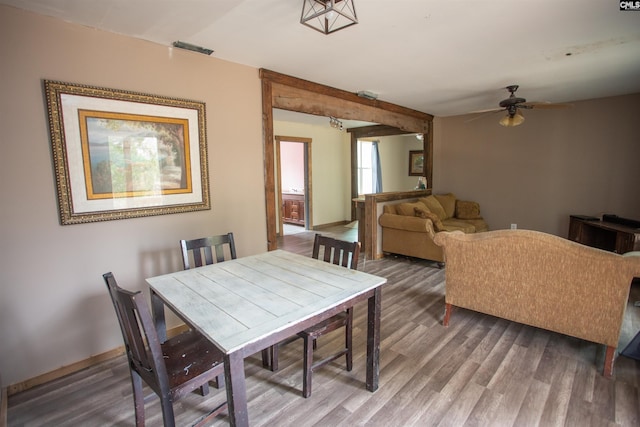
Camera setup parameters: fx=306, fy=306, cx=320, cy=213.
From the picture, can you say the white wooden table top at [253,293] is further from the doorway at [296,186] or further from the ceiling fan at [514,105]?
the doorway at [296,186]

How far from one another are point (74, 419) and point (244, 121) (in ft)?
8.12

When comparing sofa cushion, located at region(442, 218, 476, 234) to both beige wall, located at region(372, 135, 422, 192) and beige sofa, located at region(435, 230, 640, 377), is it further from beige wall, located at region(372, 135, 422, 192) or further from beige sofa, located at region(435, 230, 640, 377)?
beige wall, located at region(372, 135, 422, 192)

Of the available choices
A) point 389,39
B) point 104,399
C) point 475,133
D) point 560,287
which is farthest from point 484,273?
point 475,133

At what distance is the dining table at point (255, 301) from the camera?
3.91ft

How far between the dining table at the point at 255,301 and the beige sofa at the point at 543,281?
1183 mm

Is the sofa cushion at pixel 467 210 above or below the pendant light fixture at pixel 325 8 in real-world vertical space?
below

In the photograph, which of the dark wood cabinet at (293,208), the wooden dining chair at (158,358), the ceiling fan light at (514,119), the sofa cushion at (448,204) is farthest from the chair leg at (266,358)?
the dark wood cabinet at (293,208)

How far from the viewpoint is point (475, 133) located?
5.79 meters

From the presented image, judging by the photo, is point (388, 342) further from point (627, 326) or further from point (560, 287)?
point (627, 326)

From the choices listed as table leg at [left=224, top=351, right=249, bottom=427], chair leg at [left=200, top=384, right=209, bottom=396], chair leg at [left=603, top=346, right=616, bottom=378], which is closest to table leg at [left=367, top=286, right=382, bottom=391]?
table leg at [left=224, top=351, right=249, bottom=427]

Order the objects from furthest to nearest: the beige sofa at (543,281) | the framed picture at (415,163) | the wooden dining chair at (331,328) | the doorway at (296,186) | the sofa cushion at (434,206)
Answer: the framed picture at (415,163) < the doorway at (296,186) < the sofa cushion at (434,206) < the beige sofa at (543,281) < the wooden dining chair at (331,328)

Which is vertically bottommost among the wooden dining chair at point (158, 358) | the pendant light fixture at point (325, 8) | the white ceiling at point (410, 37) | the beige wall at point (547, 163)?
the wooden dining chair at point (158, 358)

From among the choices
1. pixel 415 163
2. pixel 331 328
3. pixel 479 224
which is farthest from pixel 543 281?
pixel 415 163

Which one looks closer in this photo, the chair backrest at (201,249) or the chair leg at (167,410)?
the chair leg at (167,410)
